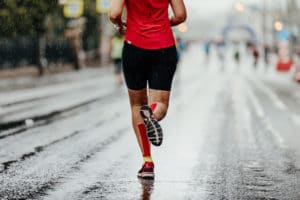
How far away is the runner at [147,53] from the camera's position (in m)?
6.65

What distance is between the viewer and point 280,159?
8.29 m

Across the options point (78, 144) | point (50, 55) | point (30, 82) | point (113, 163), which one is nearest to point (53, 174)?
point (113, 163)

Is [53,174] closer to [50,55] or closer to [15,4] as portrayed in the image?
[15,4]

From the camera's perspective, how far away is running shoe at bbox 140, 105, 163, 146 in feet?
20.8

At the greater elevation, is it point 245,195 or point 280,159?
point 245,195

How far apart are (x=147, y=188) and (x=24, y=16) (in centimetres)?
2586

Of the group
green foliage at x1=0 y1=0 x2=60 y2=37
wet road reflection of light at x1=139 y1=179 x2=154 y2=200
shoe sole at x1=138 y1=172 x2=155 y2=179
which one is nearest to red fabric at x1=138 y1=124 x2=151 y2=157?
shoe sole at x1=138 y1=172 x2=155 y2=179

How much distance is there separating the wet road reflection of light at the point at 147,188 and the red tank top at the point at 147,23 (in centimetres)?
105

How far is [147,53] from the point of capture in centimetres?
671

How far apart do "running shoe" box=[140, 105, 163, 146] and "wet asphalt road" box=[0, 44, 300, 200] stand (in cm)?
36

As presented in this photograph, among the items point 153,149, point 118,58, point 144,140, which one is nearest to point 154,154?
point 153,149

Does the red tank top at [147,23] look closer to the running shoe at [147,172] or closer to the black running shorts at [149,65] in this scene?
the black running shorts at [149,65]

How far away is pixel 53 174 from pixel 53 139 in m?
2.94

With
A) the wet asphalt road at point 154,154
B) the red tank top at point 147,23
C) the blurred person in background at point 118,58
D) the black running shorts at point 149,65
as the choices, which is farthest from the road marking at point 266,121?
the blurred person in background at point 118,58
